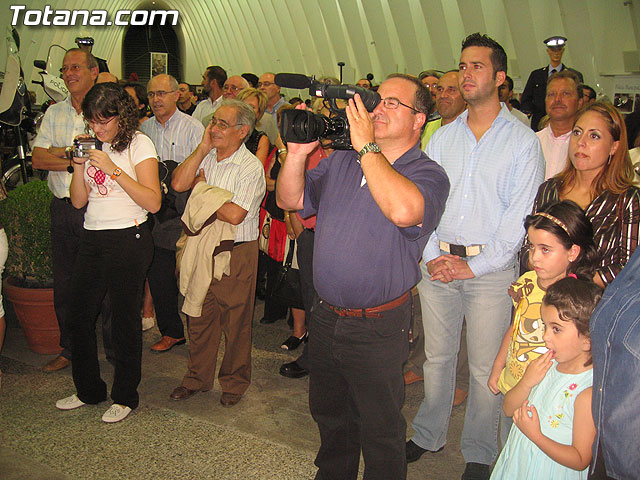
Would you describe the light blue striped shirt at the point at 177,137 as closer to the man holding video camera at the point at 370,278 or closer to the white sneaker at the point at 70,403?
the white sneaker at the point at 70,403

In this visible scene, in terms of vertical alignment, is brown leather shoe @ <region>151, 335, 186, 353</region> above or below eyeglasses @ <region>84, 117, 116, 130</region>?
below

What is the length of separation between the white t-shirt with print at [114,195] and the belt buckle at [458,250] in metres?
1.87

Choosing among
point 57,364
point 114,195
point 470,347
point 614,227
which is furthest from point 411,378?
point 57,364

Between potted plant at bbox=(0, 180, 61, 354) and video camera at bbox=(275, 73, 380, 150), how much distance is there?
2.94 m

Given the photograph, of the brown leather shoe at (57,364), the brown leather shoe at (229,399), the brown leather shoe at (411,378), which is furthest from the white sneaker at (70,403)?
the brown leather shoe at (411,378)

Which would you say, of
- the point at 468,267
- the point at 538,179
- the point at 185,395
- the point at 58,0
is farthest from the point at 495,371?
the point at 58,0

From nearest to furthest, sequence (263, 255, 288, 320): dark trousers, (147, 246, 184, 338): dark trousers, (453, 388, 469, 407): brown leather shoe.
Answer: (453, 388, 469, 407): brown leather shoe < (147, 246, 184, 338): dark trousers < (263, 255, 288, 320): dark trousers

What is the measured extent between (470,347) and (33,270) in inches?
133

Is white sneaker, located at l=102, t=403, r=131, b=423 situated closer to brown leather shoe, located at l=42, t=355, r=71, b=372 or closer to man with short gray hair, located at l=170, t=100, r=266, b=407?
man with short gray hair, located at l=170, t=100, r=266, b=407

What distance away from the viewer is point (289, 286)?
14.4 ft

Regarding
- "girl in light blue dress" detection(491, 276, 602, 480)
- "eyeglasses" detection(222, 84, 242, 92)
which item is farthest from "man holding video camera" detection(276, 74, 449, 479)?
"eyeglasses" detection(222, 84, 242, 92)

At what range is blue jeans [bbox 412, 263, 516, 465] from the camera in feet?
9.81

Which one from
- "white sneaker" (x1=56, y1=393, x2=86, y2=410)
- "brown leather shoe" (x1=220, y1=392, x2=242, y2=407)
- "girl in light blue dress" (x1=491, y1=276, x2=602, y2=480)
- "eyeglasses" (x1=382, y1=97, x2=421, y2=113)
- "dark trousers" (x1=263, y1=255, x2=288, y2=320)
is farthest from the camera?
"dark trousers" (x1=263, y1=255, x2=288, y2=320)

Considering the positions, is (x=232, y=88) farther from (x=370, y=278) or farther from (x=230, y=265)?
(x=370, y=278)
